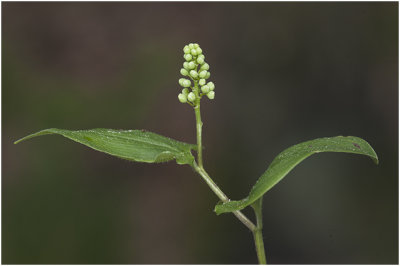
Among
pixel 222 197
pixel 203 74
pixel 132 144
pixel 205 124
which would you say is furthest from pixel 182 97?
pixel 205 124

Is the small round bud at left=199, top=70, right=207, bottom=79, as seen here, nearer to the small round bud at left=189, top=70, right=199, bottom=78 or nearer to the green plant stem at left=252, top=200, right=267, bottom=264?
the small round bud at left=189, top=70, right=199, bottom=78

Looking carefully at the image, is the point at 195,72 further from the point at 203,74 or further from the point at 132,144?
the point at 132,144

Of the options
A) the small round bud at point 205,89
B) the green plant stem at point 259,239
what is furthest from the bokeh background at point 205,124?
the small round bud at point 205,89

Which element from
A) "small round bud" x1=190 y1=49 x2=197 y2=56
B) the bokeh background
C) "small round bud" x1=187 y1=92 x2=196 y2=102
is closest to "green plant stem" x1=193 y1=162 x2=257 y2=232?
"small round bud" x1=187 y1=92 x2=196 y2=102

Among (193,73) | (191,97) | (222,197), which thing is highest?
(193,73)

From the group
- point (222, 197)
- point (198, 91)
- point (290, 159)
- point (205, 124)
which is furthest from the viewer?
point (205, 124)
